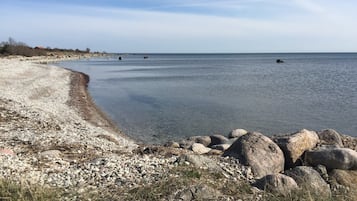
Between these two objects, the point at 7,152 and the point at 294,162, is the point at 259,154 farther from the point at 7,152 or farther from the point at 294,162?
the point at 7,152

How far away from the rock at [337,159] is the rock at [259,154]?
3.08ft

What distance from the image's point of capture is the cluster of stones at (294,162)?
8133mm

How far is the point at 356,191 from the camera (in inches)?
343

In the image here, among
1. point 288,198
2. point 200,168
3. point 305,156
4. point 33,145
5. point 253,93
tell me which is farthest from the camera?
point 253,93

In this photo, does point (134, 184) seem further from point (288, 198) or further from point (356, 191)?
point (356, 191)

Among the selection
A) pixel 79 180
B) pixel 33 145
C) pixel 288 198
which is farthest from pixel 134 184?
pixel 33 145

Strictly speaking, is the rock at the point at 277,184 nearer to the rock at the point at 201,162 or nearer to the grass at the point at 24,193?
the rock at the point at 201,162

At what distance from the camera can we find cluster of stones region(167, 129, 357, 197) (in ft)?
26.7

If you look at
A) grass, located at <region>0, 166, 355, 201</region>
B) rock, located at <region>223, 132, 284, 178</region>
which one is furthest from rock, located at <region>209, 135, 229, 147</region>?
grass, located at <region>0, 166, 355, 201</region>

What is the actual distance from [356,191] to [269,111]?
1799 centimetres

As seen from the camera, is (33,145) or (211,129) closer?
(33,145)

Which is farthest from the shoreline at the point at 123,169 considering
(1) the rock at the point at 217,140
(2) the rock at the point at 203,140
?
(2) the rock at the point at 203,140

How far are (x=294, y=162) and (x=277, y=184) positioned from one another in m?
2.95

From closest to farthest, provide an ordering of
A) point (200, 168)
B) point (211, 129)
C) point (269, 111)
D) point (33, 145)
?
point (200, 168), point (33, 145), point (211, 129), point (269, 111)
